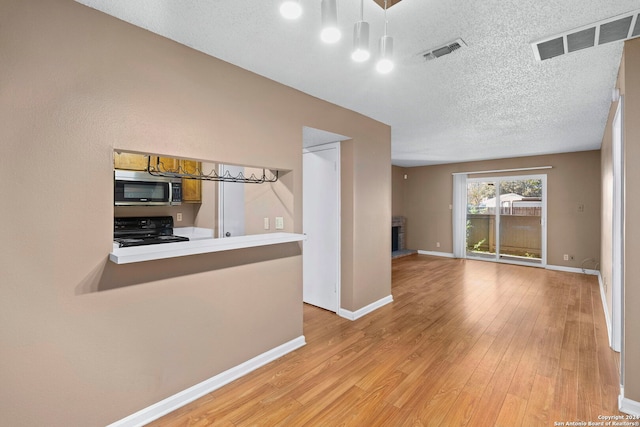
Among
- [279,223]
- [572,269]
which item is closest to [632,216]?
[279,223]

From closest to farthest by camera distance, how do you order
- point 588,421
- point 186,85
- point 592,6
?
1. point 592,6
2. point 588,421
3. point 186,85

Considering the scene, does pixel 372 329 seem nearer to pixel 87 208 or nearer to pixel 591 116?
pixel 87 208

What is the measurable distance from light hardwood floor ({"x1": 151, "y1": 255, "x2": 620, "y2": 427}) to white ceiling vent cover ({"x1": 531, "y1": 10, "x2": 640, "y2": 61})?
2442 millimetres

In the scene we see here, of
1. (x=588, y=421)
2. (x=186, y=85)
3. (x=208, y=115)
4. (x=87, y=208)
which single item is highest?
(x=186, y=85)

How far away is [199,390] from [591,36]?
354 centimetres

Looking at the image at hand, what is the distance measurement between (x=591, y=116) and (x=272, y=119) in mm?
3854

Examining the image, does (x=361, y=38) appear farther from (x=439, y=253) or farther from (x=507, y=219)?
(x=439, y=253)

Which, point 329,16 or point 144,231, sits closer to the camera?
point 329,16

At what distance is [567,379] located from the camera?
7.61ft

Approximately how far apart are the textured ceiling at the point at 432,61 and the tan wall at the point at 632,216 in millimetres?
255

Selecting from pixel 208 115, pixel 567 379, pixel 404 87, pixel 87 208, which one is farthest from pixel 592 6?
pixel 87 208

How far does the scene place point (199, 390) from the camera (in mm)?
2109

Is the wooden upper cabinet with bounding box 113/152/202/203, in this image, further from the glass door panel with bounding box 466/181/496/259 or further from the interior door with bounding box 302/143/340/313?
the glass door panel with bounding box 466/181/496/259

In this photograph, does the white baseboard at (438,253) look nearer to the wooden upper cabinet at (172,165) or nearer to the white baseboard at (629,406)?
the white baseboard at (629,406)
